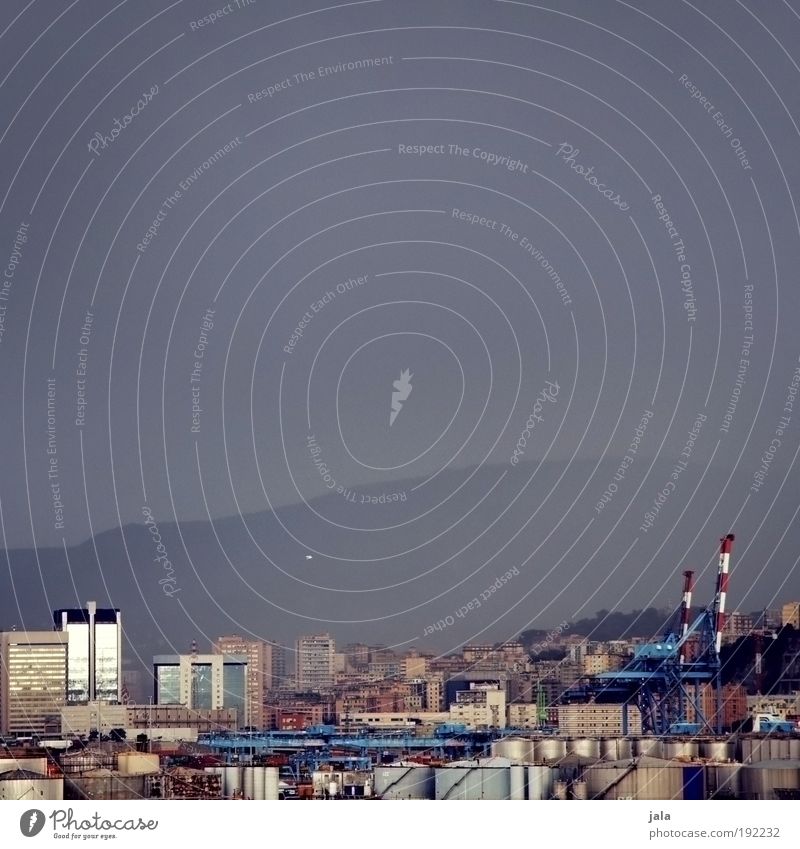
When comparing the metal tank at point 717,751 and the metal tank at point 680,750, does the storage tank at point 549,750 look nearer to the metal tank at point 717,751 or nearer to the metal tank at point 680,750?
the metal tank at point 680,750

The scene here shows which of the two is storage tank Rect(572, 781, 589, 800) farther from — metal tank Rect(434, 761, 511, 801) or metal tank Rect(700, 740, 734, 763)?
metal tank Rect(700, 740, 734, 763)

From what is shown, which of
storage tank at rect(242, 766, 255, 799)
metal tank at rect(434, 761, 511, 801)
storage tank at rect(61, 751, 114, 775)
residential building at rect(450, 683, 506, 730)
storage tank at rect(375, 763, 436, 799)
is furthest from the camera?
residential building at rect(450, 683, 506, 730)

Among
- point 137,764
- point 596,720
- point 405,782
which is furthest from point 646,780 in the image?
point 596,720

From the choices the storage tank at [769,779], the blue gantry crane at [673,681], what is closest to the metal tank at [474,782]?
the storage tank at [769,779]

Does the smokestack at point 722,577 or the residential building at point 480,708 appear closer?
the smokestack at point 722,577

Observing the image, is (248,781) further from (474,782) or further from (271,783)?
(474,782)

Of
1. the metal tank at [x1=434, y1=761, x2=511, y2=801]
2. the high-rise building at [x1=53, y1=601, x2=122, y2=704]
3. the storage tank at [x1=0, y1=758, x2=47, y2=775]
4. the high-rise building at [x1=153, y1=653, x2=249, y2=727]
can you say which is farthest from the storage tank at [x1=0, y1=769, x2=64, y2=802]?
the high-rise building at [x1=153, y1=653, x2=249, y2=727]
